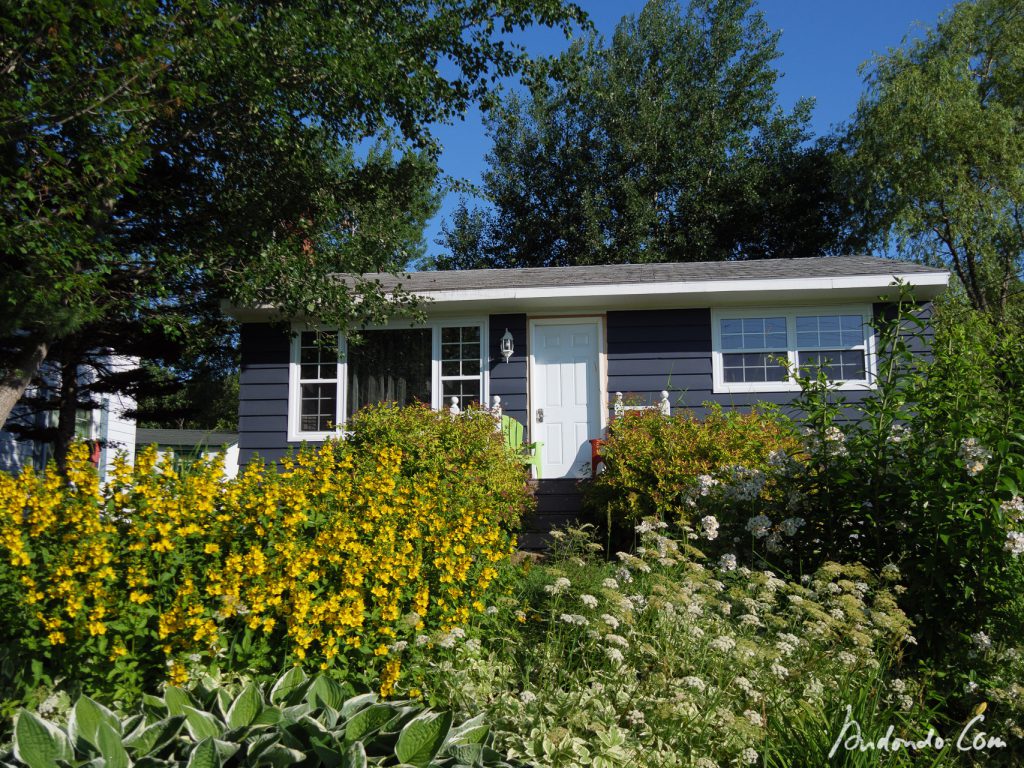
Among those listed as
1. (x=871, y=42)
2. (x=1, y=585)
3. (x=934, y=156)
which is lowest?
(x=1, y=585)

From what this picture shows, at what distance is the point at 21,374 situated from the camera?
895 centimetres

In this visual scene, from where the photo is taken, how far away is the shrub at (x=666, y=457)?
6.34 m

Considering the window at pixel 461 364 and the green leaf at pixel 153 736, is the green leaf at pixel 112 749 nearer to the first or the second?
the green leaf at pixel 153 736

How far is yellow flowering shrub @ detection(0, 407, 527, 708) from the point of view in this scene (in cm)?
255

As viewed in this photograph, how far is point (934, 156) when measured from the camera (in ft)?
58.9

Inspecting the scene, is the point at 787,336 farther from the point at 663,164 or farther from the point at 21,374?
the point at 663,164

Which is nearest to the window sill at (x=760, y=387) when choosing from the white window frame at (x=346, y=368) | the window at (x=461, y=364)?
the white window frame at (x=346, y=368)

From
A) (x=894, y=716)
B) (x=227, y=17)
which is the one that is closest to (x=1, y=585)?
(x=894, y=716)

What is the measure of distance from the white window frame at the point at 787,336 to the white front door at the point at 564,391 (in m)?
1.54

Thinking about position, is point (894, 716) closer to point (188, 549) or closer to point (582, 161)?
point (188, 549)

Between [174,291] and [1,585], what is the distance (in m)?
9.82

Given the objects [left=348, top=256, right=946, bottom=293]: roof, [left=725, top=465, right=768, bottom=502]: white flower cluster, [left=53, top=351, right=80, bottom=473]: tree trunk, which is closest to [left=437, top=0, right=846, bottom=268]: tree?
[left=348, top=256, right=946, bottom=293]: roof

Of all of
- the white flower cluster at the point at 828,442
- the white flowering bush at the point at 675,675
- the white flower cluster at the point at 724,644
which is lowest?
the white flowering bush at the point at 675,675

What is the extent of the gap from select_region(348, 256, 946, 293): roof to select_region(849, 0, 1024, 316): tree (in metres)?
9.19
